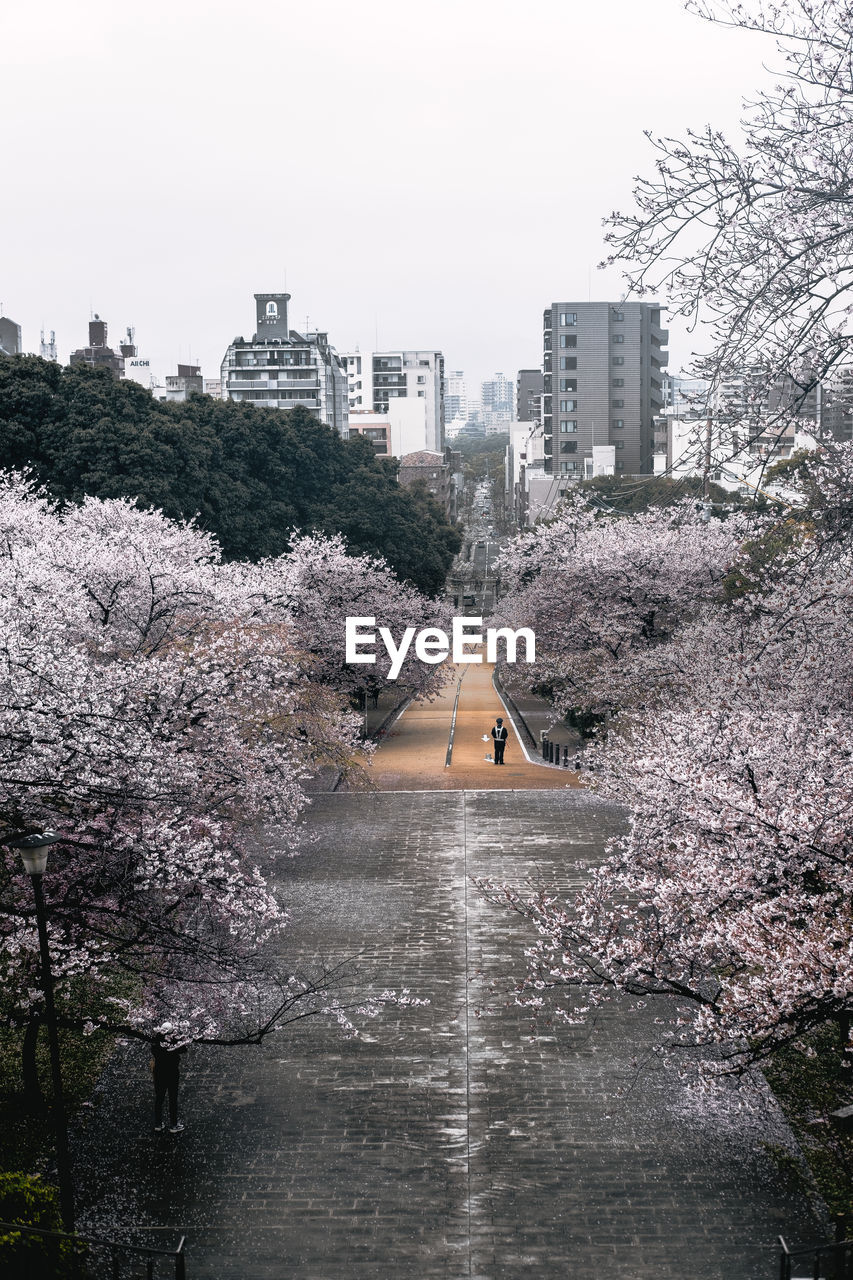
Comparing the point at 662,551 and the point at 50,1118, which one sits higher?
the point at 662,551

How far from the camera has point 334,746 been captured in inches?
1049

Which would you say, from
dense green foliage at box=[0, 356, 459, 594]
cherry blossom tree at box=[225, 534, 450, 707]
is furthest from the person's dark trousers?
dense green foliage at box=[0, 356, 459, 594]

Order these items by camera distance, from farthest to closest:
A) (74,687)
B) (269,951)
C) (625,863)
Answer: (269,951)
(625,863)
(74,687)

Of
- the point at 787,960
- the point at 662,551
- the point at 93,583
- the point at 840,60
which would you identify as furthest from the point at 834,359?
the point at 662,551

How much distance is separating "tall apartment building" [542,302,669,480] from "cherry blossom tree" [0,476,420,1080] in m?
70.1

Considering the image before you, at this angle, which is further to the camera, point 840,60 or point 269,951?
point 269,951

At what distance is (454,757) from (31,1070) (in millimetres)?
22873

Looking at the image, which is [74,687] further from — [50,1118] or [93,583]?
[93,583]

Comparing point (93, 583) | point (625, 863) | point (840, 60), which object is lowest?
point (625, 863)

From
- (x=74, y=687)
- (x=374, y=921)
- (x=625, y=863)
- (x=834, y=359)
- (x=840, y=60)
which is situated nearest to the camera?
(x=840, y=60)

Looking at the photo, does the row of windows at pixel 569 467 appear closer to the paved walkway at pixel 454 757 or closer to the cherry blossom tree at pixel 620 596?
the paved walkway at pixel 454 757

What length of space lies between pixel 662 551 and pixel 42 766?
2839 centimetres

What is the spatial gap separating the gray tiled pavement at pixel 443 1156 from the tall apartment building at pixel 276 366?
3591 inches

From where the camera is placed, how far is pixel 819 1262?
9.53m
